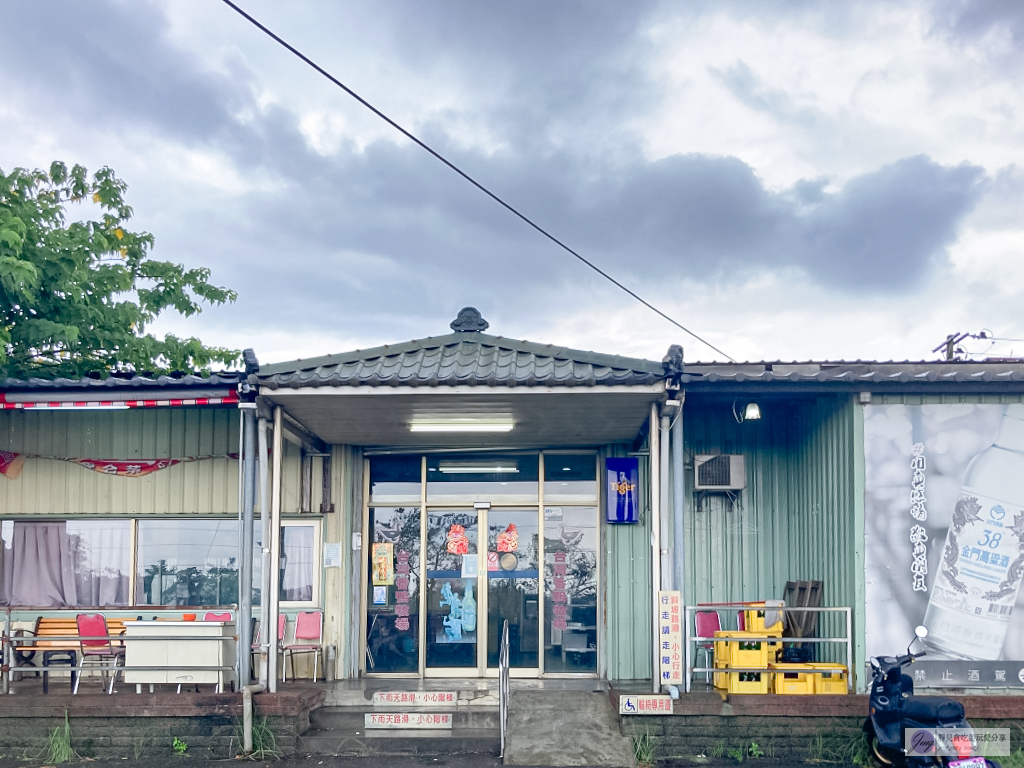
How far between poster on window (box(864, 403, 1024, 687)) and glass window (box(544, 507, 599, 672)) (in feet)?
11.4

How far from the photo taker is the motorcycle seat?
7668 mm

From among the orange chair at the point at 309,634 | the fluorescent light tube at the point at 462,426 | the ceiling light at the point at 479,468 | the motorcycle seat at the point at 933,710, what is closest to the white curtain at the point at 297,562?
the orange chair at the point at 309,634

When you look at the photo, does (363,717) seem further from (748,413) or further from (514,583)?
(748,413)

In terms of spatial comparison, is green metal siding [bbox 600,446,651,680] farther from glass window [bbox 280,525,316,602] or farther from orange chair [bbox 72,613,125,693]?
orange chair [bbox 72,613,125,693]

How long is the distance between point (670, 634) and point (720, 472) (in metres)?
2.79

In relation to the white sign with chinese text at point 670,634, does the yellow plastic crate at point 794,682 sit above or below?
below

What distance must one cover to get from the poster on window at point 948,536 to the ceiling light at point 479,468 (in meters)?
4.35

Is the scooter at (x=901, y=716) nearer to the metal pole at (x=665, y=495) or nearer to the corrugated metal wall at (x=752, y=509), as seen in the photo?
the metal pole at (x=665, y=495)

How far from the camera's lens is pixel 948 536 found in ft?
29.6

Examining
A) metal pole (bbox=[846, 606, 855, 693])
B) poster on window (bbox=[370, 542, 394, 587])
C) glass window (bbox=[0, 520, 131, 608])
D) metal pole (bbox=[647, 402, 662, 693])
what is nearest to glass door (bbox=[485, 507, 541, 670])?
poster on window (bbox=[370, 542, 394, 587])

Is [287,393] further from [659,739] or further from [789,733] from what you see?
[789,733]

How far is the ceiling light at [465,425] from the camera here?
9.92 m

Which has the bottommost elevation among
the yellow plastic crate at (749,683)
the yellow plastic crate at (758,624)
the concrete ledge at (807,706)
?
the concrete ledge at (807,706)

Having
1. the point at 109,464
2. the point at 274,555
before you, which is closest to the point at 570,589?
the point at 274,555
